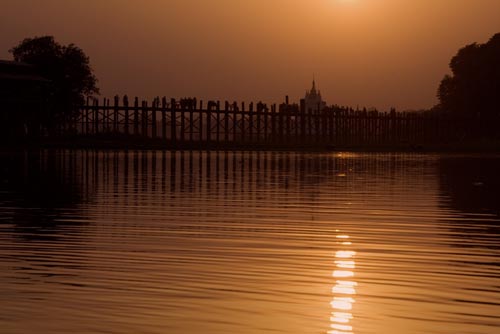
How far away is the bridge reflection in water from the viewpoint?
370 inches

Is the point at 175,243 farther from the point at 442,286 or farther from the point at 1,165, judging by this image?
the point at 1,165

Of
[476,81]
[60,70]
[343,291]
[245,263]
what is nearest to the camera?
[343,291]

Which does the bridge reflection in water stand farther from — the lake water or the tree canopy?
the tree canopy

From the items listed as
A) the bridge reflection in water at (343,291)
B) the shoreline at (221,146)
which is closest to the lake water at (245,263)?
the bridge reflection in water at (343,291)

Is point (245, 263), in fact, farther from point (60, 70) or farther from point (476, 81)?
point (476, 81)

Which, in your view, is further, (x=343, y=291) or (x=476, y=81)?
(x=476, y=81)

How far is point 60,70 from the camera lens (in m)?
88.9

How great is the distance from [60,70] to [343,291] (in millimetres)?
79974

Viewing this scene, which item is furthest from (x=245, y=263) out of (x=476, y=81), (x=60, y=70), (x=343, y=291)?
(x=476, y=81)

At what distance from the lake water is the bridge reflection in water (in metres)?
0.02

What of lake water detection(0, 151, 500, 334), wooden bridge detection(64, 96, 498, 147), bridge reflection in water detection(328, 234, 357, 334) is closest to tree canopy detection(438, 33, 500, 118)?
wooden bridge detection(64, 96, 498, 147)

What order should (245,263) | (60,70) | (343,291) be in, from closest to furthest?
(343,291)
(245,263)
(60,70)

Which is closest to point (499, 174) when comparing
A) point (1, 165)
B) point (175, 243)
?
point (1, 165)

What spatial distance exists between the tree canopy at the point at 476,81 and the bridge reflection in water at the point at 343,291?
320ft
